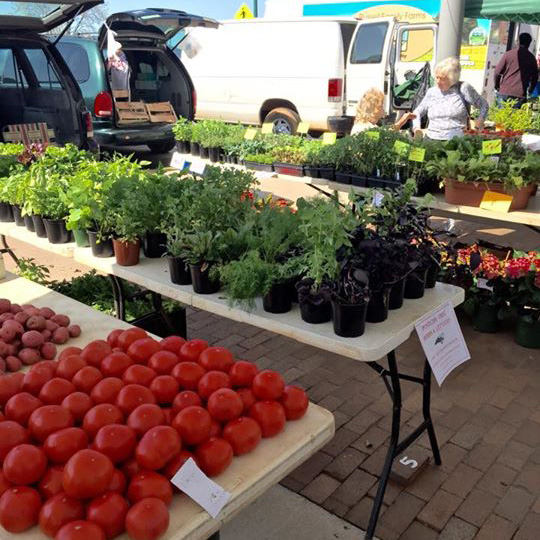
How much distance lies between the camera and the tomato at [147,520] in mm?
1243

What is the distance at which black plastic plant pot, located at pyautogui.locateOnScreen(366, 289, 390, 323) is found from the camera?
2.09m

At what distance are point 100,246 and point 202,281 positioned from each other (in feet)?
2.43

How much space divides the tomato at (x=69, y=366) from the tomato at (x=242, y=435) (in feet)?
1.70

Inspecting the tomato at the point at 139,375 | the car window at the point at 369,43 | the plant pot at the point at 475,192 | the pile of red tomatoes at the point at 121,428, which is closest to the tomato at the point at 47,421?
the pile of red tomatoes at the point at 121,428

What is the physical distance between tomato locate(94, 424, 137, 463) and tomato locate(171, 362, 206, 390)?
290 mm

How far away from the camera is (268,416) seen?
1.61 metres

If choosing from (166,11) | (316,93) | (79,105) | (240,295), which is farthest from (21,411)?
(316,93)

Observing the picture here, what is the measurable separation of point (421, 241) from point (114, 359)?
1.39 metres

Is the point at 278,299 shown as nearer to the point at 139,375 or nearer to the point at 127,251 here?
the point at 139,375

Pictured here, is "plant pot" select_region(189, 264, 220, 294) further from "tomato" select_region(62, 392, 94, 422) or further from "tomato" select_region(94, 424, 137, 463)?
"tomato" select_region(94, 424, 137, 463)

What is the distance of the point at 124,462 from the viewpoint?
1.41 m

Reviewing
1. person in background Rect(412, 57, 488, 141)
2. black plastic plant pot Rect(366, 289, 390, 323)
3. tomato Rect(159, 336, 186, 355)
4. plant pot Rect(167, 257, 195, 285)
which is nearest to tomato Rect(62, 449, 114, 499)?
tomato Rect(159, 336, 186, 355)

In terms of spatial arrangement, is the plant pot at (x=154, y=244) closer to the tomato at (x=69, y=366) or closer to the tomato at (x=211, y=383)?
the tomato at (x=69, y=366)

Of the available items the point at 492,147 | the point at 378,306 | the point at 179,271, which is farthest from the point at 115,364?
the point at 492,147
